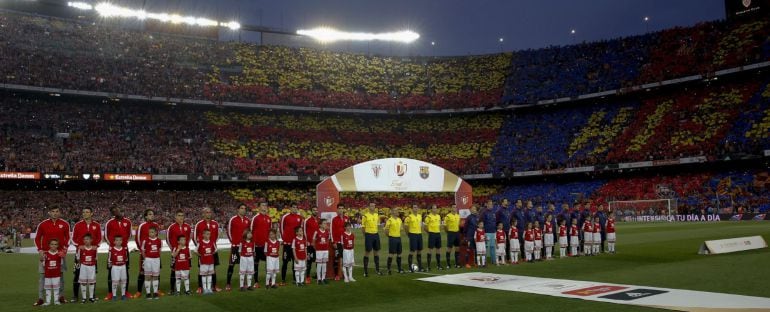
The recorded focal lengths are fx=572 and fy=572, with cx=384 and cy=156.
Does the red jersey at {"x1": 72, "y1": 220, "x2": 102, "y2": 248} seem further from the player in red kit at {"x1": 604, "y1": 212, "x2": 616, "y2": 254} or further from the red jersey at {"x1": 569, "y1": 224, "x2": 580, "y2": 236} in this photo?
the player in red kit at {"x1": 604, "y1": 212, "x2": 616, "y2": 254}

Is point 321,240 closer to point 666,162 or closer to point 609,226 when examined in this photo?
point 609,226

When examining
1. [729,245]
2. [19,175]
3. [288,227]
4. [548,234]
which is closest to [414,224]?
[288,227]

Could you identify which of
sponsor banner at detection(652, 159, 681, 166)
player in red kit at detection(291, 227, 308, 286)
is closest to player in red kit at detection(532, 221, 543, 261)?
player in red kit at detection(291, 227, 308, 286)

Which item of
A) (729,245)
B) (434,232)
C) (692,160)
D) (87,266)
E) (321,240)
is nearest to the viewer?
(87,266)

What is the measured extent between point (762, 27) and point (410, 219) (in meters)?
49.6

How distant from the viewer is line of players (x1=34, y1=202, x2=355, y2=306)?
12938mm


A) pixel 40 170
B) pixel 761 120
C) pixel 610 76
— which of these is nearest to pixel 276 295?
pixel 40 170

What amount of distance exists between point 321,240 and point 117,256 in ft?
16.2

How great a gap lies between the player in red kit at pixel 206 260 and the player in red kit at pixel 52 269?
9.73 ft

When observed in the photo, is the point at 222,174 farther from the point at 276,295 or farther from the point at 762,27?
the point at 762,27

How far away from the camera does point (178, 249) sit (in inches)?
537

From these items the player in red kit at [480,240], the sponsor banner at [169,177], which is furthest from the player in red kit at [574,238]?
the sponsor banner at [169,177]

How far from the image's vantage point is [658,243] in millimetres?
24516

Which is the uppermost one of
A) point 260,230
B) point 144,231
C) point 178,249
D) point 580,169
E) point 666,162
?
point 666,162
